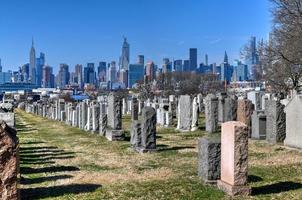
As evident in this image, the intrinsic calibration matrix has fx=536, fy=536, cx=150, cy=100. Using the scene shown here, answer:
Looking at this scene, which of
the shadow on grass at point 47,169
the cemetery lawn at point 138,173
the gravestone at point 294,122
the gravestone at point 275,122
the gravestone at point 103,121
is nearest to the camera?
the cemetery lawn at point 138,173

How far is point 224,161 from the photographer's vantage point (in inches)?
442

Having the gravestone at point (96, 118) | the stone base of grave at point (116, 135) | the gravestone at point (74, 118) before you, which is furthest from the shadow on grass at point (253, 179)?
the gravestone at point (74, 118)

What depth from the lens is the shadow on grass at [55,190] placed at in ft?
36.8

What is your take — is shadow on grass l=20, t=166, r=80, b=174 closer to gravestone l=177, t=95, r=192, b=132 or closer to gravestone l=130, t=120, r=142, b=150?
gravestone l=130, t=120, r=142, b=150

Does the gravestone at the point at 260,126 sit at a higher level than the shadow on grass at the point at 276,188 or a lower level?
higher

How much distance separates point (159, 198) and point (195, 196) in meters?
0.73

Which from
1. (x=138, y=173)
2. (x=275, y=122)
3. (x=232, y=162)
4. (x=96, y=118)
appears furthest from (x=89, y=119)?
(x=232, y=162)

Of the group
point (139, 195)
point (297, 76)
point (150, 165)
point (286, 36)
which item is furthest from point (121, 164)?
point (297, 76)

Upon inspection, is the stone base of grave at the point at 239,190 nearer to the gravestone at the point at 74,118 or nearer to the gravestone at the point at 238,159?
the gravestone at the point at 238,159

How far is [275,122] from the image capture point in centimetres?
1925

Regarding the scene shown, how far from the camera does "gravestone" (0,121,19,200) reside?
782cm

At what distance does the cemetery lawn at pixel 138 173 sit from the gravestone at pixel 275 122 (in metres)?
0.48

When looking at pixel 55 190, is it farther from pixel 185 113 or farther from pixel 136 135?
pixel 185 113

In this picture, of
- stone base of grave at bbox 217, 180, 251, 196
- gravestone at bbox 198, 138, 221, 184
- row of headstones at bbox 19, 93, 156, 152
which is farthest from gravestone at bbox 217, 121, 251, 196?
row of headstones at bbox 19, 93, 156, 152
